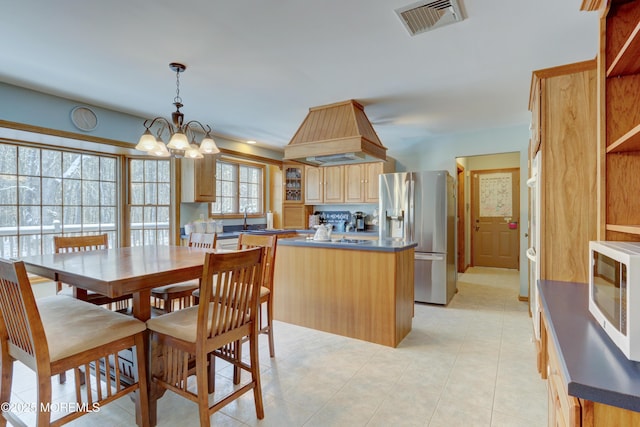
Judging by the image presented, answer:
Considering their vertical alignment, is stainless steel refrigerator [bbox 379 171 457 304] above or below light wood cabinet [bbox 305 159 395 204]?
below

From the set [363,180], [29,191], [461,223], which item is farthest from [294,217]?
[29,191]

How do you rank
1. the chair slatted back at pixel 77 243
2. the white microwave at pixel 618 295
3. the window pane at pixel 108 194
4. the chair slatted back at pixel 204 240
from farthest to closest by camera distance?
the window pane at pixel 108 194 < the chair slatted back at pixel 204 240 < the chair slatted back at pixel 77 243 < the white microwave at pixel 618 295

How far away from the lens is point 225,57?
2.47m

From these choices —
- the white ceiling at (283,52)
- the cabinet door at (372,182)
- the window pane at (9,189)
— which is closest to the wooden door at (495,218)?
the cabinet door at (372,182)

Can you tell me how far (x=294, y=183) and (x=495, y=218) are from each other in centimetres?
421

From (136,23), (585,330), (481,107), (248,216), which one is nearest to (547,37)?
(481,107)

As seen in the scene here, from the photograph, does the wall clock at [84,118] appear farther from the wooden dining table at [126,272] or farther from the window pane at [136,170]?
the wooden dining table at [126,272]

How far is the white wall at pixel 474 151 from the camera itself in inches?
170

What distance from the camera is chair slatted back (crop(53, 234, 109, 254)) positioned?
2756mm

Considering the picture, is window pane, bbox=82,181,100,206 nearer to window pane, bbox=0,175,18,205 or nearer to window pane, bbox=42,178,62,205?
window pane, bbox=42,178,62,205

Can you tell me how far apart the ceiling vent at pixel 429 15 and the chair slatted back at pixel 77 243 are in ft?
10.3

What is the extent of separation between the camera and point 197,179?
438cm

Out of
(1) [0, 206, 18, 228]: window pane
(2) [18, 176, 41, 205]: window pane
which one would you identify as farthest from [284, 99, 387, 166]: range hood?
(1) [0, 206, 18, 228]: window pane

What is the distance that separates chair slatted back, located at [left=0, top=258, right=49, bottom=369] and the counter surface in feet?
6.36
